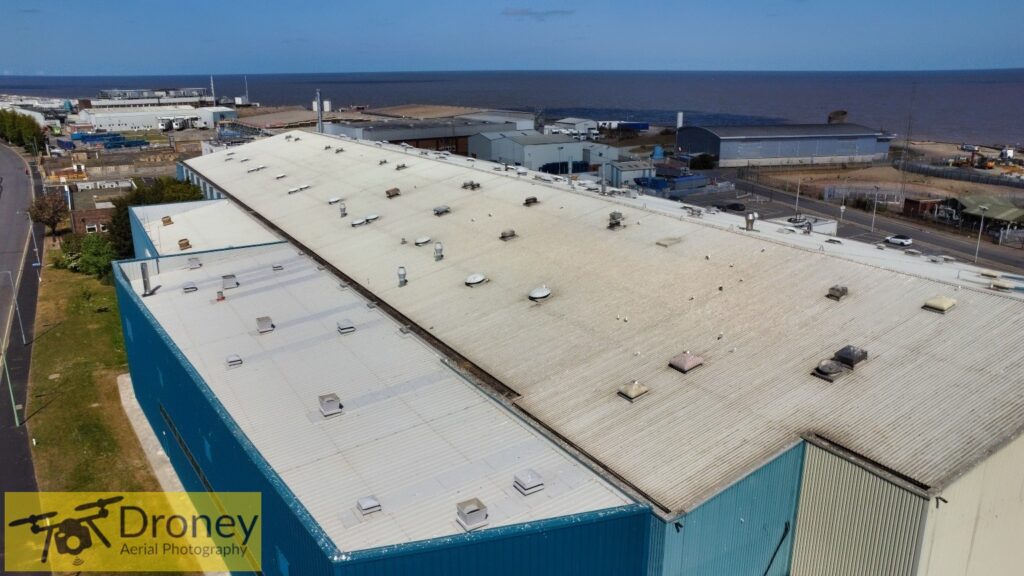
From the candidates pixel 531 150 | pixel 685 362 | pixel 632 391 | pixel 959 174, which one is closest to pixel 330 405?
pixel 632 391

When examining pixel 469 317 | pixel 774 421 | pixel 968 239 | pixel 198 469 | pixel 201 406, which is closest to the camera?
pixel 774 421

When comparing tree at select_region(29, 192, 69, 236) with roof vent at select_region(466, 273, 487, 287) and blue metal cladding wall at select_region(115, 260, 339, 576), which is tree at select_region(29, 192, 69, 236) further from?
roof vent at select_region(466, 273, 487, 287)

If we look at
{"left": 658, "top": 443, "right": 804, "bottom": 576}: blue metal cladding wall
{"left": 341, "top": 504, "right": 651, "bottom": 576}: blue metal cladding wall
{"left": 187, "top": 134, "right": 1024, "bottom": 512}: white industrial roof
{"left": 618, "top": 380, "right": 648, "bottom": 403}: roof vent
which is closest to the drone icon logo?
{"left": 187, "top": 134, "right": 1024, "bottom": 512}: white industrial roof

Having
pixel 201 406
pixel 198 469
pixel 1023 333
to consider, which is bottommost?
pixel 198 469

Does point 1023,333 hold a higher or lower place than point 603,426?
higher

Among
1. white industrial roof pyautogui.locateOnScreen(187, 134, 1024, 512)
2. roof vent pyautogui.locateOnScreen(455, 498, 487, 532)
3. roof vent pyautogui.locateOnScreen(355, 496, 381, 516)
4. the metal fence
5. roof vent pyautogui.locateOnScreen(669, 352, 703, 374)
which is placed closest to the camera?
roof vent pyautogui.locateOnScreen(455, 498, 487, 532)

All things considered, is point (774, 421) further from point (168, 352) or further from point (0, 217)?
point (0, 217)

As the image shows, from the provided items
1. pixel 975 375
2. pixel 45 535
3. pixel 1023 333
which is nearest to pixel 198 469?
pixel 45 535
